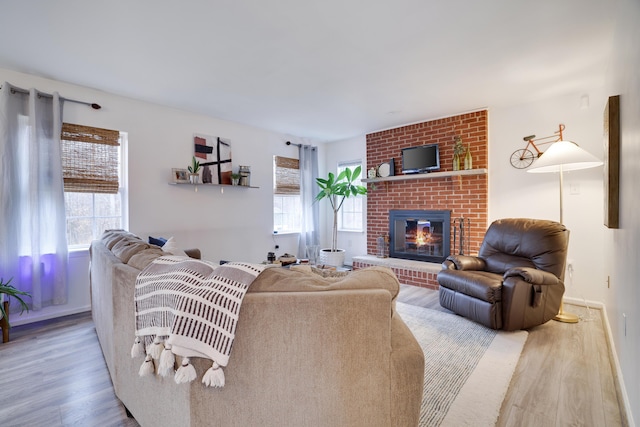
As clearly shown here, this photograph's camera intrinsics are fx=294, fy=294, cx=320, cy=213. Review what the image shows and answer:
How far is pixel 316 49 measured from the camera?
8.36 feet

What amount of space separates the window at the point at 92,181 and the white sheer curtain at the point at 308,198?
9.43ft

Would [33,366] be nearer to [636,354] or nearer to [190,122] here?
[190,122]

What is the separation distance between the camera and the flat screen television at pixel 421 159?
4.41 metres

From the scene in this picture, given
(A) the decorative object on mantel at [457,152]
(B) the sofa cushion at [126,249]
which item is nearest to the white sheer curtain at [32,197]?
(B) the sofa cushion at [126,249]

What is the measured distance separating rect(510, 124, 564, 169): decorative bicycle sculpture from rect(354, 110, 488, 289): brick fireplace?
365mm

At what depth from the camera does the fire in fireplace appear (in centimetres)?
441

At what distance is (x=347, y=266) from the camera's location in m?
5.76

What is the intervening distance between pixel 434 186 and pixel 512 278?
2.13m

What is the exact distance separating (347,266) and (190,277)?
4771 mm

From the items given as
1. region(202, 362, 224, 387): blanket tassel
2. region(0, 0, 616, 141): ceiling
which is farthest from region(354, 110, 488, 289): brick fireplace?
region(202, 362, 224, 387): blanket tassel

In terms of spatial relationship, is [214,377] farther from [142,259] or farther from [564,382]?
[564,382]

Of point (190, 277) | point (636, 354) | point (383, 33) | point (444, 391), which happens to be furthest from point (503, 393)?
point (383, 33)

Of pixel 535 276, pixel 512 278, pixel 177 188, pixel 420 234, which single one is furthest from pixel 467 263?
pixel 177 188

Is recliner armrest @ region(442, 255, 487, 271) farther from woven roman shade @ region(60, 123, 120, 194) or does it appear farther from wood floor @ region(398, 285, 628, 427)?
woven roman shade @ region(60, 123, 120, 194)
